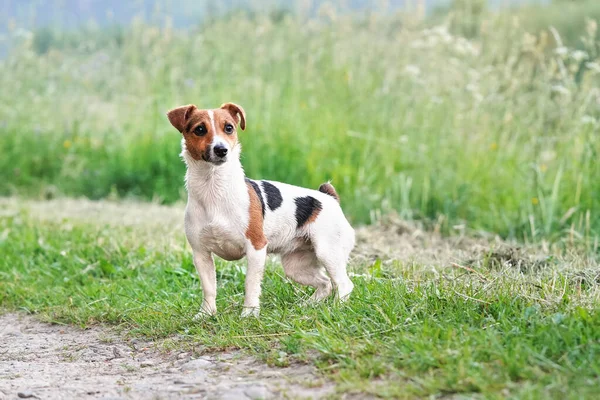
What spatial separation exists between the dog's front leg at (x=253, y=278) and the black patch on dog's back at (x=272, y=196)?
273 millimetres

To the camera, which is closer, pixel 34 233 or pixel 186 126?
pixel 186 126

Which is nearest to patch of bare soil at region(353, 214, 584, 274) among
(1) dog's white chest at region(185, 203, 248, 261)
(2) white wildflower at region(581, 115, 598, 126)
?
(2) white wildflower at region(581, 115, 598, 126)

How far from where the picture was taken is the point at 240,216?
4312mm

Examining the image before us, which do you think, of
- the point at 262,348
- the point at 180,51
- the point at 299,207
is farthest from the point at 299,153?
the point at 262,348

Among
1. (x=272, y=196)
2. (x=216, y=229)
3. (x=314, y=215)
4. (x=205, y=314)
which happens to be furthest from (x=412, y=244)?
(x=216, y=229)

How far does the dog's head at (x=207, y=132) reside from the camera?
13.6ft

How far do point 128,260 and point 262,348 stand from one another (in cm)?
241

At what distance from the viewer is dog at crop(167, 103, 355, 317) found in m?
4.25

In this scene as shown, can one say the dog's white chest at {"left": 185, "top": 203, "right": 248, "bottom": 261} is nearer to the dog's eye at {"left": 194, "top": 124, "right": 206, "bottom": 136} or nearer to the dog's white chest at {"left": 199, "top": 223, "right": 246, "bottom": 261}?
the dog's white chest at {"left": 199, "top": 223, "right": 246, "bottom": 261}

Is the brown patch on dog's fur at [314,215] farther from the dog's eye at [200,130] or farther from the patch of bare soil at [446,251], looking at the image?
the patch of bare soil at [446,251]

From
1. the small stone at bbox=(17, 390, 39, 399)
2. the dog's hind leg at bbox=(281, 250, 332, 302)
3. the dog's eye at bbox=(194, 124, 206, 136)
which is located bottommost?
the small stone at bbox=(17, 390, 39, 399)

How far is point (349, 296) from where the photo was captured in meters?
4.47

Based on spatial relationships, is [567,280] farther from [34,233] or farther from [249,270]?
[34,233]

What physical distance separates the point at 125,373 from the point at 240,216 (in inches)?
37.6
